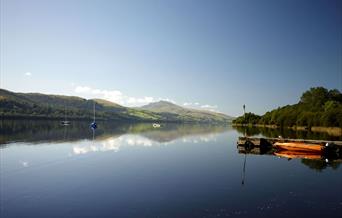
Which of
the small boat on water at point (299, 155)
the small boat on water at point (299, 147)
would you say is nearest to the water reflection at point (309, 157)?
the small boat on water at point (299, 155)

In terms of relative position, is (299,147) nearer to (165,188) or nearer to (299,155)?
(299,155)

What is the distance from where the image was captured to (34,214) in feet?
79.7

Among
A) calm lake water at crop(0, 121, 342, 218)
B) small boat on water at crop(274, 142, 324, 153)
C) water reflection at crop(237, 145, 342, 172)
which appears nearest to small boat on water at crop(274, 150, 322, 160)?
water reflection at crop(237, 145, 342, 172)

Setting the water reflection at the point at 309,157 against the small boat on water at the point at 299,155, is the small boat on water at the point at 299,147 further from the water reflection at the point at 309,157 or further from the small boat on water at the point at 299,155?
the water reflection at the point at 309,157

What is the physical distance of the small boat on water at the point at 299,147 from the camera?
65825 mm

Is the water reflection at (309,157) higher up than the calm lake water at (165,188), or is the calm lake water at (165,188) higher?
the water reflection at (309,157)

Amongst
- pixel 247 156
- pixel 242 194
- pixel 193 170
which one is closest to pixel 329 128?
pixel 247 156

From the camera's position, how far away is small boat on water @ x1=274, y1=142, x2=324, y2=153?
216 ft

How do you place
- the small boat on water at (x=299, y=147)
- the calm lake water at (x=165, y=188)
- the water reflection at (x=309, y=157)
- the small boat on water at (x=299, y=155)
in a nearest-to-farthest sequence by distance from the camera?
the calm lake water at (x=165, y=188) < the water reflection at (x=309, y=157) < the small boat on water at (x=299, y=155) < the small boat on water at (x=299, y=147)

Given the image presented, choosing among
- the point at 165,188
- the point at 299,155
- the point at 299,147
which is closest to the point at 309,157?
the point at 299,155

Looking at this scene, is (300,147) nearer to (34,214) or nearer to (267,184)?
(267,184)

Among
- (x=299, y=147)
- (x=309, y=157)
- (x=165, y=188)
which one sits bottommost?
(x=165, y=188)

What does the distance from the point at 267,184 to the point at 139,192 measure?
16.2 meters

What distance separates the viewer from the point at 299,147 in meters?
68.4
